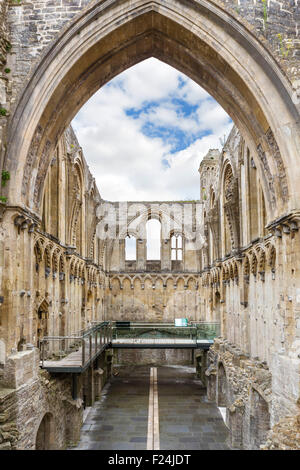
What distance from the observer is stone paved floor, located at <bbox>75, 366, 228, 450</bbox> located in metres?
13.4

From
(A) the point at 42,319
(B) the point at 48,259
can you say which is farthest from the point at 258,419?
(B) the point at 48,259

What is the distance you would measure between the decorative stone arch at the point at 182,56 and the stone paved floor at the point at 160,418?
27.4 ft

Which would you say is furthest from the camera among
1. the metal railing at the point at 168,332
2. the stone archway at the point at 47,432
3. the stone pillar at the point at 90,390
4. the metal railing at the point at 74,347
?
the metal railing at the point at 168,332

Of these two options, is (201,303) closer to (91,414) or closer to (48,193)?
(91,414)

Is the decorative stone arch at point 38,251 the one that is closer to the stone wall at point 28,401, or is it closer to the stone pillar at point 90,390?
the stone wall at point 28,401

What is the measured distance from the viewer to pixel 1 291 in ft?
27.8

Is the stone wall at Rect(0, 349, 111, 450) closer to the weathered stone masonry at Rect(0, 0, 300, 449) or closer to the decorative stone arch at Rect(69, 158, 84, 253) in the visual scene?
the weathered stone masonry at Rect(0, 0, 300, 449)

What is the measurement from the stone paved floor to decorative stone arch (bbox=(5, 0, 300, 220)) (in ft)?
27.4

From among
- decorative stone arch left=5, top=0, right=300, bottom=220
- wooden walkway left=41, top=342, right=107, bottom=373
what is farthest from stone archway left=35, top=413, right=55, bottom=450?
decorative stone arch left=5, top=0, right=300, bottom=220

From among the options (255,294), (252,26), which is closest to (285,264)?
(255,294)

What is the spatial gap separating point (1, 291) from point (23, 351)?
1.53 metres

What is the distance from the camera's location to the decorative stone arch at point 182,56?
29.5ft

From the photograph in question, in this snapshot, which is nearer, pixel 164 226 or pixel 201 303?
pixel 201 303

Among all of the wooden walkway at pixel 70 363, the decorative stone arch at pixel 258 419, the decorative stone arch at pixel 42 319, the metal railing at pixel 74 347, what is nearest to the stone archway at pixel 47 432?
the wooden walkway at pixel 70 363
